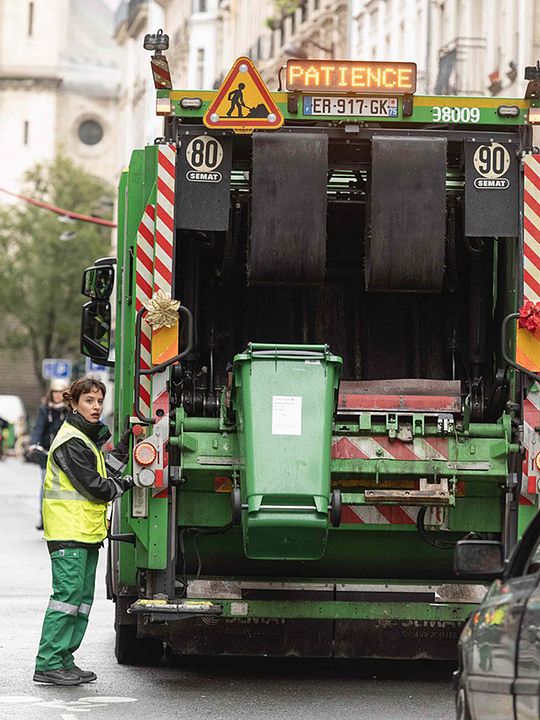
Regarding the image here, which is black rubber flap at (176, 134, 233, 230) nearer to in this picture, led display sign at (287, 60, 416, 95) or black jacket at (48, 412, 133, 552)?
led display sign at (287, 60, 416, 95)

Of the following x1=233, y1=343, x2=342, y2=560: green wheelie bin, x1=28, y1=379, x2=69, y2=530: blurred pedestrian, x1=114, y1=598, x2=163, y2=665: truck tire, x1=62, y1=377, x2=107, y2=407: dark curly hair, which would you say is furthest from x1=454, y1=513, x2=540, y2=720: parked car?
x1=28, y1=379, x2=69, y2=530: blurred pedestrian

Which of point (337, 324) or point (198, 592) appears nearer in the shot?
point (198, 592)

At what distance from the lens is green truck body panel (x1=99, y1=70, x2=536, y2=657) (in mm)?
9305

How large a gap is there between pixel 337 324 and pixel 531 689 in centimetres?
584

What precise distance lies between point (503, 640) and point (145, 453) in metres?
3.92

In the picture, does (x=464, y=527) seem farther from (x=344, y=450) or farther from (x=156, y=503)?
(x=156, y=503)

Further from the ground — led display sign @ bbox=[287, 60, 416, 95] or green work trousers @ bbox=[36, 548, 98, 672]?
led display sign @ bbox=[287, 60, 416, 95]

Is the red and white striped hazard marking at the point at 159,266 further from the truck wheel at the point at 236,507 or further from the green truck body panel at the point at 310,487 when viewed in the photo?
the truck wheel at the point at 236,507

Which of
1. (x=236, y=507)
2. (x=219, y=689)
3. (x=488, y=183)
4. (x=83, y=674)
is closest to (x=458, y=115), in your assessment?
(x=488, y=183)

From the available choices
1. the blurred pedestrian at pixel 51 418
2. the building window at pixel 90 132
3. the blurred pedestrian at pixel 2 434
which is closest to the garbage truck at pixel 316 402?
the blurred pedestrian at pixel 51 418

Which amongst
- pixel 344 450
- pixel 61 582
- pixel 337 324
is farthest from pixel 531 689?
pixel 337 324

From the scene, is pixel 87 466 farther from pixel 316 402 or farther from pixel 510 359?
pixel 510 359

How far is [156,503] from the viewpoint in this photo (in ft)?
32.0

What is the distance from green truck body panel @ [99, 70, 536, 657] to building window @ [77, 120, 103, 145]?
285 feet
